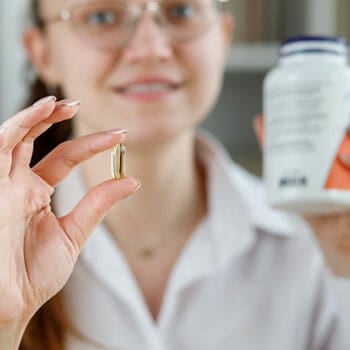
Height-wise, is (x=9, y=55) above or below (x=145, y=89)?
below

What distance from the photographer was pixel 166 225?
0.93 metres

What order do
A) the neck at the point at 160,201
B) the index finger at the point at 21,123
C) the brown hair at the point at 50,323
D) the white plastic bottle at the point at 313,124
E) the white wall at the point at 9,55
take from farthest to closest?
the white wall at the point at 9,55 < the neck at the point at 160,201 < the brown hair at the point at 50,323 < the white plastic bottle at the point at 313,124 < the index finger at the point at 21,123

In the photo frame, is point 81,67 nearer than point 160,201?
Yes

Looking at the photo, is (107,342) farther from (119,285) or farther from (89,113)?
(89,113)

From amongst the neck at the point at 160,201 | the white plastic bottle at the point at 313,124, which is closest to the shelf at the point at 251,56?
the neck at the point at 160,201

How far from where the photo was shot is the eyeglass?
0.80 metres

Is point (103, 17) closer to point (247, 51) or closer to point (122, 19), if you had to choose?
point (122, 19)

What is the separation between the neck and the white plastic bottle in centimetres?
23

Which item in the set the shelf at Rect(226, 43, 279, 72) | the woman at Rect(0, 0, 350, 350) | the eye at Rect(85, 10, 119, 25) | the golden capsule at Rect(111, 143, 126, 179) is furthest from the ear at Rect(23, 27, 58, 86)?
the shelf at Rect(226, 43, 279, 72)

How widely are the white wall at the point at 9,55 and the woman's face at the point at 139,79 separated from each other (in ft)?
1.56

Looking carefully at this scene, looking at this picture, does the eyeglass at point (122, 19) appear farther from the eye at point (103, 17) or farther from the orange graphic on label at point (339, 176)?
the orange graphic on label at point (339, 176)

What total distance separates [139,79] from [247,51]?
2.06ft

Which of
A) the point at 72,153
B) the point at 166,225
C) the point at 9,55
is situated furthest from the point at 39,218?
the point at 9,55

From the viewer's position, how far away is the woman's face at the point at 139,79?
0.80 m
